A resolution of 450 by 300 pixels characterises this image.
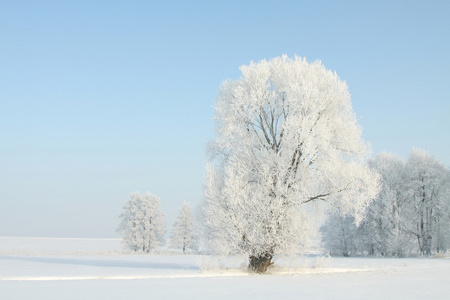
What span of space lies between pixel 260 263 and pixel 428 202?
118 ft

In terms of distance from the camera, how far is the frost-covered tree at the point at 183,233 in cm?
6669

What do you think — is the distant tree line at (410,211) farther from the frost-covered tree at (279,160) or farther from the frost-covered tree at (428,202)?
the frost-covered tree at (279,160)

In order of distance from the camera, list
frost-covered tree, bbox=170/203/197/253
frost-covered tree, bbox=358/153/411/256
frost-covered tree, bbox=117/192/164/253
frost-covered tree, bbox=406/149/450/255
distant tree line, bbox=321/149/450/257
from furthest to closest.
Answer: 1. frost-covered tree, bbox=170/203/197/253
2. frost-covered tree, bbox=117/192/164/253
3. frost-covered tree, bbox=358/153/411/256
4. distant tree line, bbox=321/149/450/257
5. frost-covered tree, bbox=406/149/450/255

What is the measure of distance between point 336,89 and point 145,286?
1534 centimetres

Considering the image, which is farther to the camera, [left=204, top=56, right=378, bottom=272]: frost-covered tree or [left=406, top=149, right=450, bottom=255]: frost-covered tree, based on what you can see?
[left=406, top=149, right=450, bottom=255]: frost-covered tree

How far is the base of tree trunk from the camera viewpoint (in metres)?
22.5

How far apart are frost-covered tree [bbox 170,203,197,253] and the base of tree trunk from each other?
44722 mm

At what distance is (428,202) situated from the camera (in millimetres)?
51188

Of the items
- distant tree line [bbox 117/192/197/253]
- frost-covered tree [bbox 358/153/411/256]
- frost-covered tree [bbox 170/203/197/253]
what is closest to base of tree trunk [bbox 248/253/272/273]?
frost-covered tree [bbox 358/153/411/256]

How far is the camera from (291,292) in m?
12.7

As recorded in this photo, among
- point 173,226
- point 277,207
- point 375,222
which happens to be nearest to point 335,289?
point 277,207

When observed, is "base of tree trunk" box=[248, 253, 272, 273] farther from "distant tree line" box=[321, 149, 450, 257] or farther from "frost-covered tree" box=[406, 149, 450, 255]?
"frost-covered tree" box=[406, 149, 450, 255]

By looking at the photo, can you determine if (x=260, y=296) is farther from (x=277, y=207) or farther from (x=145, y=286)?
(x=277, y=207)

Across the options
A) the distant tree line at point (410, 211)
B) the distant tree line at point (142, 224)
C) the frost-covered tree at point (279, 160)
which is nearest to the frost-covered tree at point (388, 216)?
the distant tree line at point (410, 211)
